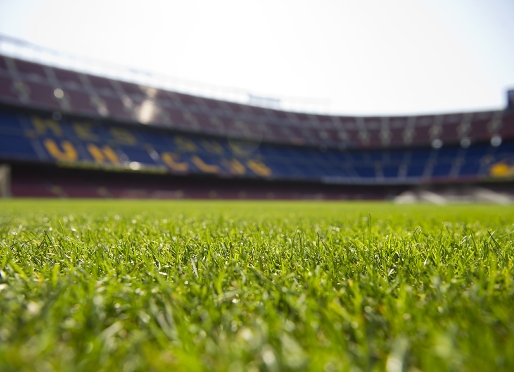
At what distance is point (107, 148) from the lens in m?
24.1

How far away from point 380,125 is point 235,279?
40.4 metres

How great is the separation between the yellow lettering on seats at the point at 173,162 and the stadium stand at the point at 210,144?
8 centimetres

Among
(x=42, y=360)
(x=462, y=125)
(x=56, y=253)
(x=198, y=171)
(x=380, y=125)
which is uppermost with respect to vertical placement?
(x=42, y=360)

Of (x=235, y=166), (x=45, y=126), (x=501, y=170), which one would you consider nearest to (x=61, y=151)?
(x=45, y=126)

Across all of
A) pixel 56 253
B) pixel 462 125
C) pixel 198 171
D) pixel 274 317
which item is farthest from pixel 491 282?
pixel 462 125

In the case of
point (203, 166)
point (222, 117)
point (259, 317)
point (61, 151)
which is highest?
point (259, 317)

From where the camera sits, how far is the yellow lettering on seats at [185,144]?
28.5m

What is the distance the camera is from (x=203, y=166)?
88.9 ft

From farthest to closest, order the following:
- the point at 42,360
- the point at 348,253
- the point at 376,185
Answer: the point at 376,185 < the point at 348,253 < the point at 42,360


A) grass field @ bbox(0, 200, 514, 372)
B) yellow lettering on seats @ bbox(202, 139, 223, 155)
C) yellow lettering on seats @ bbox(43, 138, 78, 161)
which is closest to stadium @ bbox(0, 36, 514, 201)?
yellow lettering on seats @ bbox(43, 138, 78, 161)

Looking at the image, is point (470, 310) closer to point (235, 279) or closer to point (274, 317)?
point (274, 317)

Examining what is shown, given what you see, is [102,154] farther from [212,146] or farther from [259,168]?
[259,168]

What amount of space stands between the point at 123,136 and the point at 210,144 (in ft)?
25.3

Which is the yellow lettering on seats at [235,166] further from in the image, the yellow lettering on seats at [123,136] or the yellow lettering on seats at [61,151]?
the yellow lettering on seats at [61,151]
